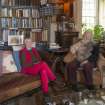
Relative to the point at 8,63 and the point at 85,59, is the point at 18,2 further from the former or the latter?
the point at 85,59

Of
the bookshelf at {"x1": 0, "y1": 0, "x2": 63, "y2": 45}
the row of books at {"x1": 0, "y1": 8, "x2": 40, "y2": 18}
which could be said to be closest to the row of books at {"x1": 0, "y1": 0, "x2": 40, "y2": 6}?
the bookshelf at {"x1": 0, "y1": 0, "x2": 63, "y2": 45}

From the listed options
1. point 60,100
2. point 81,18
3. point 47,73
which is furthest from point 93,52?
point 81,18

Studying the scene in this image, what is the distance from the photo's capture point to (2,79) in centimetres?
495

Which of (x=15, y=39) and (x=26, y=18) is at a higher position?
(x=26, y=18)

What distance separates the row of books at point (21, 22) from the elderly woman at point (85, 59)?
5.18 ft

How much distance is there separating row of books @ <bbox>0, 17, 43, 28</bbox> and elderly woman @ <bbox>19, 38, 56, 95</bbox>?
159 centimetres

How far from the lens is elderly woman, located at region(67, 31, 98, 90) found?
233 inches

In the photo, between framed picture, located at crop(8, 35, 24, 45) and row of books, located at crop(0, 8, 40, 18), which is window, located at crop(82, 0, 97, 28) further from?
framed picture, located at crop(8, 35, 24, 45)

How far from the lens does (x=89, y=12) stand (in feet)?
30.2

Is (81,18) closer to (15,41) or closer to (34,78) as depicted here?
(15,41)

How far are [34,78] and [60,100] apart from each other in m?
1.02

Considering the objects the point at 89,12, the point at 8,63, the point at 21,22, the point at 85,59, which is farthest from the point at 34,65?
the point at 89,12

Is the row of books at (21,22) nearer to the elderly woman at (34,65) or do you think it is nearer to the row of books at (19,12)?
the row of books at (19,12)

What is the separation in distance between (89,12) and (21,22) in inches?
104
